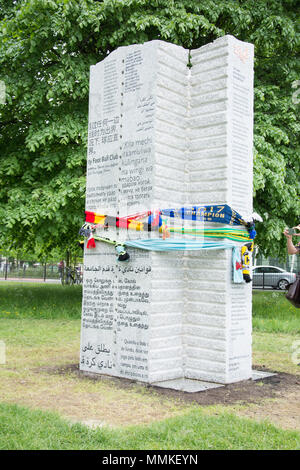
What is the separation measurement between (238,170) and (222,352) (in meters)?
2.32

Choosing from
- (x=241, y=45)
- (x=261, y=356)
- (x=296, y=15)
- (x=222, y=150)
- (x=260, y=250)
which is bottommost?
(x=261, y=356)

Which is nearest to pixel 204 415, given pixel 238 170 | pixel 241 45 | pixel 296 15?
pixel 238 170

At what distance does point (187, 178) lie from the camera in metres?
7.05

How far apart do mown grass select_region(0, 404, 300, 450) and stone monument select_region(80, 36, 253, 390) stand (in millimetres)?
1650

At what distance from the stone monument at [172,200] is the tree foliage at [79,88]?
17.0ft

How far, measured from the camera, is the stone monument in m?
6.51

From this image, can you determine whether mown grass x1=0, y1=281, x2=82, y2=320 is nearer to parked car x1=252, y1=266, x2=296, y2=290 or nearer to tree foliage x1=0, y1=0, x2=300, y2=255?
tree foliage x1=0, y1=0, x2=300, y2=255

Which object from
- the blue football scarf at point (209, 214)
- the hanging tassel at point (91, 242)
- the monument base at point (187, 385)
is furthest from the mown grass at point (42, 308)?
the blue football scarf at point (209, 214)

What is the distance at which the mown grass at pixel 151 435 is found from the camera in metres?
4.11

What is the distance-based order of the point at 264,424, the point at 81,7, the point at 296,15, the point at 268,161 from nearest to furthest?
the point at 264,424
the point at 81,7
the point at 268,161
the point at 296,15

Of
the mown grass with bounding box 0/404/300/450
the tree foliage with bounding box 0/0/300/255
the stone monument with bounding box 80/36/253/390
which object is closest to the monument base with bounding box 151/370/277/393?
the stone monument with bounding box 80/36/253/390

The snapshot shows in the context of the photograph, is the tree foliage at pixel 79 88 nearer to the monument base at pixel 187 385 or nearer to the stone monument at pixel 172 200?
the stone monument at pixel 172 200
